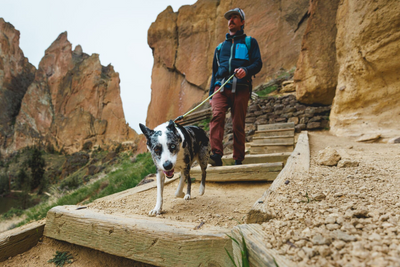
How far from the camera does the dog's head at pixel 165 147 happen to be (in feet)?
5.54

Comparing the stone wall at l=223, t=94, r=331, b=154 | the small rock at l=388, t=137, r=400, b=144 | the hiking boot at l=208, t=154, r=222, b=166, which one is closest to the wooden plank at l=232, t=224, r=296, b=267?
the hiking boot at l=208, t=154, r=222, b=166

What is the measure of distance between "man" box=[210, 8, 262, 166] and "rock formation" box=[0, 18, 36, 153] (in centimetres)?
4994

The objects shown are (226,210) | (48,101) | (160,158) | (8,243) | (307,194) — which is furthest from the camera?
(48,101)

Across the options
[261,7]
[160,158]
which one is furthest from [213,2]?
[160,158]

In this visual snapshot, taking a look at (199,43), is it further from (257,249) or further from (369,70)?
(257,249)

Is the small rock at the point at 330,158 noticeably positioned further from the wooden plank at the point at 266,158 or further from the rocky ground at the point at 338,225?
the wooden plank at the point at 266,158

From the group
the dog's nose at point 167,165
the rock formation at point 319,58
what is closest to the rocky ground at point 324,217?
the dog's nose at point 167,165

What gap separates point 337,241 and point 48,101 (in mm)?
48817

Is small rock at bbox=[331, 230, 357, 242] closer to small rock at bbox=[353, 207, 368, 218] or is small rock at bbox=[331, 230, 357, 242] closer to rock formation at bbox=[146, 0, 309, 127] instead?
small rock at bbox=[353, 207, 368, 218]

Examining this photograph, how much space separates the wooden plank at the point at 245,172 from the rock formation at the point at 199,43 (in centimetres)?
1043

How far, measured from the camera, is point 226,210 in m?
1.88

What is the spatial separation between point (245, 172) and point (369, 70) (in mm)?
3870

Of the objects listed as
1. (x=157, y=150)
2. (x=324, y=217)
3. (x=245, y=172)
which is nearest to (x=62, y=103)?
(x=245, y=172)

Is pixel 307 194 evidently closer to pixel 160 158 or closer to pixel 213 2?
pixel 160 158
